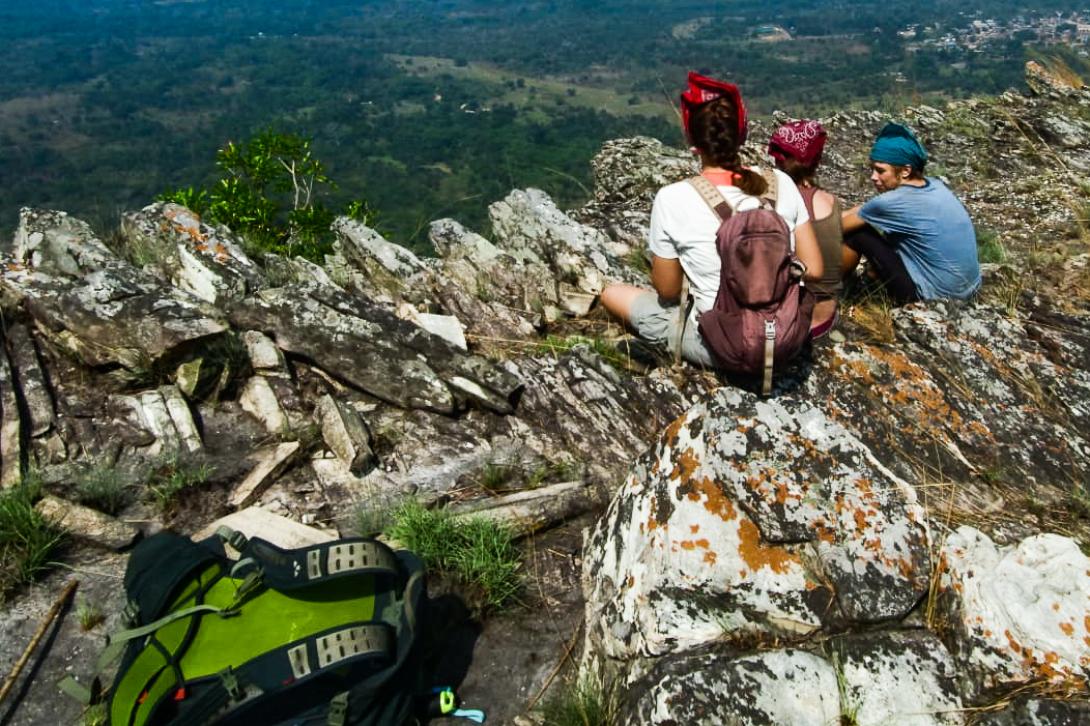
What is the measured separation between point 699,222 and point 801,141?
195 cm

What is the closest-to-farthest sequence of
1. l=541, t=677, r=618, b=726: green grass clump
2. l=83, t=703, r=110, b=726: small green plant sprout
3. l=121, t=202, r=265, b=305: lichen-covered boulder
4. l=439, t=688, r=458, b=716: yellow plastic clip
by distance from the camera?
l=541, t=677, r=618, b=726: green grass clump < l=83, t=703, r=110, b=726: small green plant sprout < l=439, t=688, r=458, b=716: yellow plastic clip < l=121, t=202, r=265, b=305: lichen-covered boulder

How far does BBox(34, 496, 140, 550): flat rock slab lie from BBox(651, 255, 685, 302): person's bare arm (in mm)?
3443

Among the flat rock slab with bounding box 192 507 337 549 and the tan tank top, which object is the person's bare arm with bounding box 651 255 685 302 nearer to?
the tan tank top

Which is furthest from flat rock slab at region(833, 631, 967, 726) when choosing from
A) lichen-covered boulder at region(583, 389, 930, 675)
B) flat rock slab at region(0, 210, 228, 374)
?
flat rock slab at region(0, 210, 228, 374)

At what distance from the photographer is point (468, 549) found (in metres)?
3.73

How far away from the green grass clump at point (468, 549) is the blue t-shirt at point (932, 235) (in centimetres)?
389

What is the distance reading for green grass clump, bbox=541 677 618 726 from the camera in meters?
2.78

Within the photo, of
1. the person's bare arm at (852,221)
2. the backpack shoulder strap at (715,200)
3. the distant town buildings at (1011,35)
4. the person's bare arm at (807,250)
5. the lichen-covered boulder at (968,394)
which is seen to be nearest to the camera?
the lichen-covered boulder at (968,394)

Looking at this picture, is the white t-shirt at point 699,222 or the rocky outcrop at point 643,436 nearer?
the rocky outcrop at point 643,436

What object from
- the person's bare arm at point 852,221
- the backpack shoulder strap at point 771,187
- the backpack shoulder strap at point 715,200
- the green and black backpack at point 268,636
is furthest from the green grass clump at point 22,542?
the person's bare arm at point 852,221

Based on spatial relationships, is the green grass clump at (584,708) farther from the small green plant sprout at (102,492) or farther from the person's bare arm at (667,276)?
the small green plant sprout at (102,492)

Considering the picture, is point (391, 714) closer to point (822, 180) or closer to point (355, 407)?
point (355, 407)

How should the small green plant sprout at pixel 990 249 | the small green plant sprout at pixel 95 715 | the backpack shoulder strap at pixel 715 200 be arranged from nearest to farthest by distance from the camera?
the small green plant sprout at pixel 95 715 → the backpack shoulder strap at pixel 715 200 → the small green plant sprout at pixel 990 249

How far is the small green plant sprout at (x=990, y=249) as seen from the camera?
25.1ft
